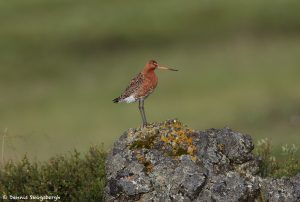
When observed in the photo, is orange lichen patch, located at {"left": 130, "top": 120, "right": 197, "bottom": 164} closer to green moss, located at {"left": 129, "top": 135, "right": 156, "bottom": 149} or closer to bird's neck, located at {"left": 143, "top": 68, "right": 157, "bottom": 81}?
green moss, located at {"left": 129, "top": 135, "right": 156, "bottom": 149}

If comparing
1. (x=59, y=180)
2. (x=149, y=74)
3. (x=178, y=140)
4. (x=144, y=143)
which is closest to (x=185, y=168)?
(x=178, y=140)

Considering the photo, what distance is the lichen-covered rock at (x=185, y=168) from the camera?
11.6 metres

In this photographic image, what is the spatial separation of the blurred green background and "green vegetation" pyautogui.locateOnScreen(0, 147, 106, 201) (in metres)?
15.2

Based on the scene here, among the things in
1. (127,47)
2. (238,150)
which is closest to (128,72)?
(127,47)

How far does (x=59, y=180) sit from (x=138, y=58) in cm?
2146

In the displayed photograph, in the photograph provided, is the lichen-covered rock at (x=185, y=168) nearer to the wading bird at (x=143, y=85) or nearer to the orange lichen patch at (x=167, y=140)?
the orange lichen patch at (x=167, y=140)

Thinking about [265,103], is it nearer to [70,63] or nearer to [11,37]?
[70,63]

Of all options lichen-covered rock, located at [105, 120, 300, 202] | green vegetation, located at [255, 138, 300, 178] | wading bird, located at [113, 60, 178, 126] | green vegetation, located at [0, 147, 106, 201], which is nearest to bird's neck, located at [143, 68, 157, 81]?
wading bird, located at [113, 60, 178, 126]

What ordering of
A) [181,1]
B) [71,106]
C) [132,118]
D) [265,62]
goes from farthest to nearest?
[181,1]
[265,62]
[71,106]
[132,118]

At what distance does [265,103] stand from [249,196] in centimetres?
1834

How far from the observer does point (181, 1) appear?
3738cm

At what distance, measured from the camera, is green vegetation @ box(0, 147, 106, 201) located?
12.9m

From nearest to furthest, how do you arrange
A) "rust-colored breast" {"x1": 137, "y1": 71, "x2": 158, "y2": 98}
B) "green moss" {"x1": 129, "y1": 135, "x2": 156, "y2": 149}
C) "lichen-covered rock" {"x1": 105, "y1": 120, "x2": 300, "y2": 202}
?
"lichen-covered rock" {"x1": 105, "y1": 120, "x2": 300, "y2": 202} → "green moss" {"x1": 129, "y1": 135, "x2": 156, "y2": 149} → "rust-colored breast" {"x1": 137, "y1": 71, "x2": 158, "y2": 98}

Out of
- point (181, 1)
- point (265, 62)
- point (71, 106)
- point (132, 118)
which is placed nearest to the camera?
point (132, 118)
